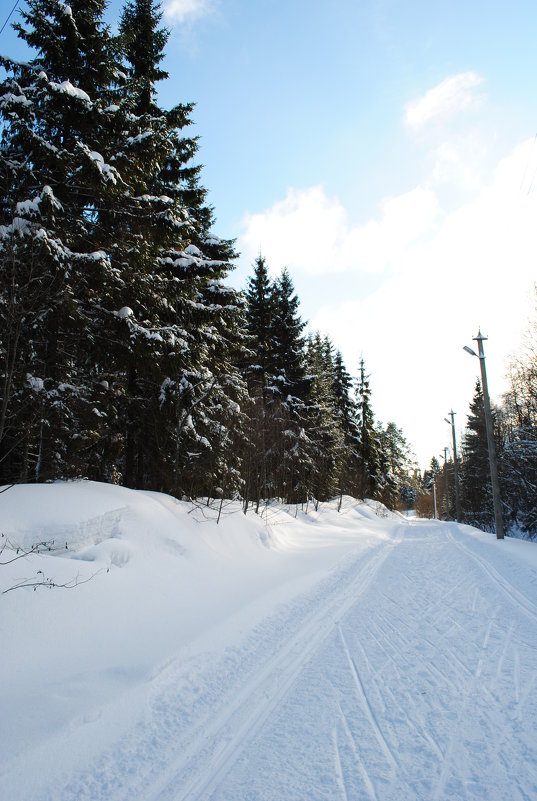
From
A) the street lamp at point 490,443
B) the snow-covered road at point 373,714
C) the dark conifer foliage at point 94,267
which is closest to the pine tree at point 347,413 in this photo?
the street lamp at point 490,443

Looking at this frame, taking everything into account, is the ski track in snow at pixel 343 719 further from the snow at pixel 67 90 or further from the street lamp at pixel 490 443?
the street lamp at pixel 490 443

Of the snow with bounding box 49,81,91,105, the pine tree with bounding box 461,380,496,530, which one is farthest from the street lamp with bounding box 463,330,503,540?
the pine tree with bounding box 461,380,496,530

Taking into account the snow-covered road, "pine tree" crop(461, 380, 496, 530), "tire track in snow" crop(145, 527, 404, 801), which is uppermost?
"pine tree" crop(461, 380, 496, 530)

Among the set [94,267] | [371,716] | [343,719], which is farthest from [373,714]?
[94,267]

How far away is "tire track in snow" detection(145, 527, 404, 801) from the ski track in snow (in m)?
0.01

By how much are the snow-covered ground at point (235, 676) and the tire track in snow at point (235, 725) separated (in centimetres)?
2

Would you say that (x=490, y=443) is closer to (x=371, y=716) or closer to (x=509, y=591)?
(x=509, y=591)

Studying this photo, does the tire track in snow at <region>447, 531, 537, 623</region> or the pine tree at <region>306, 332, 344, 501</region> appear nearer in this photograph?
the tire track in snow at <region>447, 531, 537, 623</region>

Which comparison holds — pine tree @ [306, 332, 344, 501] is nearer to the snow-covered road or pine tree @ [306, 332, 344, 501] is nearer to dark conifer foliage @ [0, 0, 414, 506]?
dark conifer foliage @ [0, 0, 414, 506]

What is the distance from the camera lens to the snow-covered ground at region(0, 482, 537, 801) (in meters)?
2.58

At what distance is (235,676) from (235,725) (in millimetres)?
928

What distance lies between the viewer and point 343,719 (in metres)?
3.20

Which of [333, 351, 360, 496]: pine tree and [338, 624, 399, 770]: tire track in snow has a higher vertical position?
[333, 351, 360, 496]: pine tree

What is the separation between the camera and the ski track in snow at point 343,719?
97.7 inches
